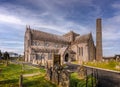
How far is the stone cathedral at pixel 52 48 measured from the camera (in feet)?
184

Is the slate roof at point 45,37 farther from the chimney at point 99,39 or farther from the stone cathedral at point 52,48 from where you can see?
the chimney at point 99,39

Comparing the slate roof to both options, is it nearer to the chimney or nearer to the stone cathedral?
the stone cathedral

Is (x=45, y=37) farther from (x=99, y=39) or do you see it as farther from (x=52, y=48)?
(x=99, y=39)

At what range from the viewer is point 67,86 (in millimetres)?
13555

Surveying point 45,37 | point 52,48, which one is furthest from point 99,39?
point 45,37

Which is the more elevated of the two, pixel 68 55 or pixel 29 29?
pixel 29 29

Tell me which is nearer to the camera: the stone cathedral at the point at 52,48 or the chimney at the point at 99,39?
the stone cathedral at the point at 52,48

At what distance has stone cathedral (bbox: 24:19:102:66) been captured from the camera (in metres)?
56.1

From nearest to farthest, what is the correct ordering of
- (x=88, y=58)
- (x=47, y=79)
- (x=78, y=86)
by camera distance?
(x=78, y=86), (x=47, y=79), (x=88, y=58)

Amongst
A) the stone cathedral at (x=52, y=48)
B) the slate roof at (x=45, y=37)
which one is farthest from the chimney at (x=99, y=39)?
the slate roof at (x=45, y=37)

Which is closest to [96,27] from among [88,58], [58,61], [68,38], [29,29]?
[88,58]

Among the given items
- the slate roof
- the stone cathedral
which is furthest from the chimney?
the slate roof

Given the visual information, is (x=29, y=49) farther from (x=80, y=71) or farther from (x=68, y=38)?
(x=80, y=71)

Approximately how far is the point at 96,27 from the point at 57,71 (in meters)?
48.3
